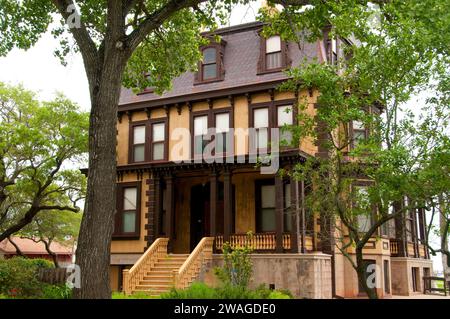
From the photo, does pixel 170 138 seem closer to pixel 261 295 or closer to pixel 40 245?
pixel 261 295

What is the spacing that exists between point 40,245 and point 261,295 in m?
47.6

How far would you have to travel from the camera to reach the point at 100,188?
1102cm

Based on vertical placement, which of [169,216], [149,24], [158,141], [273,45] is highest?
[273,45]

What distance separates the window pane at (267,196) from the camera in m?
23.2

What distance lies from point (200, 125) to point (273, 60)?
4.45 m

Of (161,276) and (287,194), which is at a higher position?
(287,194)

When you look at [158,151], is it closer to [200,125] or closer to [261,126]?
[200,125]

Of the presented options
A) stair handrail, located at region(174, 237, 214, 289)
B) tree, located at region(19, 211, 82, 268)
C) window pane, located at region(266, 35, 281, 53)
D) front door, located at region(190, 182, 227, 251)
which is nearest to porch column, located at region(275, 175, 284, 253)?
stair handrail, located at region(174, 237, 214, 289)

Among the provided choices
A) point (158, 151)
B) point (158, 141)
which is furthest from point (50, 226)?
point (158, 141)

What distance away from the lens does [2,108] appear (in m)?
32.8

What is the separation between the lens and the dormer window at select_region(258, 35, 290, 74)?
2380 cm

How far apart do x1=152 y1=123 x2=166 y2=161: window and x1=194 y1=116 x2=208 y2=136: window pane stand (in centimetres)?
173

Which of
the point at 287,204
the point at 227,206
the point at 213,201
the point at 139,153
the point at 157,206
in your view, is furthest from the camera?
the point at 139,153

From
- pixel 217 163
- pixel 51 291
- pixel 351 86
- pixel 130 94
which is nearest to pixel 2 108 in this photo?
pixel 130 94
